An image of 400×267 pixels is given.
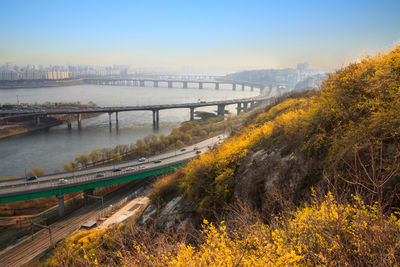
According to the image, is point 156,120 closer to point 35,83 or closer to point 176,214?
point 176,214

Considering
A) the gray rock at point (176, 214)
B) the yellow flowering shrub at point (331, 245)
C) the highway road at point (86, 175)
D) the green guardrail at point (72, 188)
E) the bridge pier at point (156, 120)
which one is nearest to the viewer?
the yellow flowering shrub at point (331, 245)

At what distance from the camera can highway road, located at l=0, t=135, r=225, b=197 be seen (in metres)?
9.83

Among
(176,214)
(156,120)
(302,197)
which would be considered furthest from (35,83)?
(302,197)

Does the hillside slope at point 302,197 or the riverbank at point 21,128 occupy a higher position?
the hillside slope at point 302,197

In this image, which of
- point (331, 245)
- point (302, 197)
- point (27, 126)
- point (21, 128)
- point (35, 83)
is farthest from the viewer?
point (35, 83)

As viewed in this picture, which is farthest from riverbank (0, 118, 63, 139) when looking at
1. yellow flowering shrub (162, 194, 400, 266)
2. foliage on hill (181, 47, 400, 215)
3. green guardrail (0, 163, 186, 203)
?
yellow flowering shrub (162, 194, 400, 266)

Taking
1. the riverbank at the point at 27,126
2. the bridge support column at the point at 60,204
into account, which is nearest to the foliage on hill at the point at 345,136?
the bridge support column at the point at 60,204

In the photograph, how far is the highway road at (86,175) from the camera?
983cm

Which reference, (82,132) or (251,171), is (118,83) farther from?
(251,171)

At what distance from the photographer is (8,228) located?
9094mm

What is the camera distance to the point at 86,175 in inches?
441

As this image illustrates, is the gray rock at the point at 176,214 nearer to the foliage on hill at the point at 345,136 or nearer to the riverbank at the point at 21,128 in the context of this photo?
the foliage on hill at the point at 345,136

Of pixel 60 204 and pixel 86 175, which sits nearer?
pixel 60 204

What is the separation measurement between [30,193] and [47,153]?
840 centimetres
